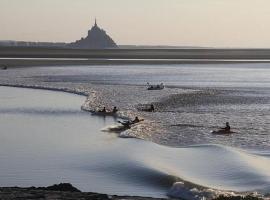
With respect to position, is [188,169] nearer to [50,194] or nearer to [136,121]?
[50,194]

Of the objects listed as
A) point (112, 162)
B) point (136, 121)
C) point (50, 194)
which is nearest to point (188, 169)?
point (112, 162)

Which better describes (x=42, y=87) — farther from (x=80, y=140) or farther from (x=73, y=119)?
(x=80, y=140)

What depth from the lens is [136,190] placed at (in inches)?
779

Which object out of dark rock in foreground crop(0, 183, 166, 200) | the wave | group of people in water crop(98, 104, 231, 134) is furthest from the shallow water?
dark rock in foreground crop(0, 183, 166, 200)

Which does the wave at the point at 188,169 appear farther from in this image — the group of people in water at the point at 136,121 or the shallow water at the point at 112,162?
the group of people in water at the point at 136,121

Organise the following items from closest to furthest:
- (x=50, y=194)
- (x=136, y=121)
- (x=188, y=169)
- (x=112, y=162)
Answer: (x=50, y=194)
(x=188, y=169)
(x=112, y=162)
(x=136, y=121)

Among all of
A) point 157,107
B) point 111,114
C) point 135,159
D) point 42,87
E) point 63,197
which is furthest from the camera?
point 42,87

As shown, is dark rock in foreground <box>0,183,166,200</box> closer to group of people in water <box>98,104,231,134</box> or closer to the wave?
the wave

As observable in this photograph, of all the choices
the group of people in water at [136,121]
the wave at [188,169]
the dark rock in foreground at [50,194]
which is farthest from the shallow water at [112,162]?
the dark rock in foreground at [50,194]

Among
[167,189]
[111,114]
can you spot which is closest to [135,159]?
[167,189]

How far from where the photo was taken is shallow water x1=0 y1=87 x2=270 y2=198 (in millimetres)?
20594

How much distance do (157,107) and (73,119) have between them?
9.78 metres

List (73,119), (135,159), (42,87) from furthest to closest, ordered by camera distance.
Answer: (42,87) < (73,119) < (135,159)

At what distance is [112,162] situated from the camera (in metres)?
24.4
